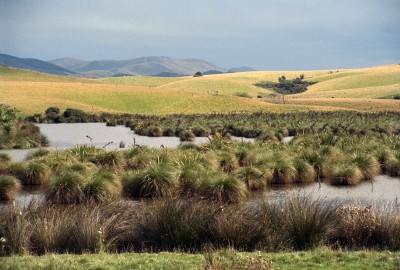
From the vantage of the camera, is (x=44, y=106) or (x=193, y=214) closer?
(x=193, y=214)

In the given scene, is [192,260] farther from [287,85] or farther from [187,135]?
[287,85]

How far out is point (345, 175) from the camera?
22.4 metres

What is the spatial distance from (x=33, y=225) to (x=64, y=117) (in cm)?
6108

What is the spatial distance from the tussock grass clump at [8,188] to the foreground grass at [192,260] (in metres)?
8.99

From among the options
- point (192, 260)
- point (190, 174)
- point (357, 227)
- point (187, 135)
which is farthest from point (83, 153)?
point (187, 135)

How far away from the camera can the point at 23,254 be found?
35.4 ft

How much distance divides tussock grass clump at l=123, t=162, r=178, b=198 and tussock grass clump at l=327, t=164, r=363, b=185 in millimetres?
6875

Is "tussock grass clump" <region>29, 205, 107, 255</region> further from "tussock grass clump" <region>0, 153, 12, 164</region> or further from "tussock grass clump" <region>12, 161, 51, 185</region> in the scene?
"tussock grass clump" <region>0, 153, 12, 164</region>

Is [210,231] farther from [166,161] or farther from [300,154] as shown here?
[300,154]

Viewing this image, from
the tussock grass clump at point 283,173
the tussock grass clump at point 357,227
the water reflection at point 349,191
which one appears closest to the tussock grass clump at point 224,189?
the water reflection at point 349,191

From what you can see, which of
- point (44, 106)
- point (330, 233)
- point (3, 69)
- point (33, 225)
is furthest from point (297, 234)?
point (3, 69)

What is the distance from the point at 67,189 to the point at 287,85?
516ft

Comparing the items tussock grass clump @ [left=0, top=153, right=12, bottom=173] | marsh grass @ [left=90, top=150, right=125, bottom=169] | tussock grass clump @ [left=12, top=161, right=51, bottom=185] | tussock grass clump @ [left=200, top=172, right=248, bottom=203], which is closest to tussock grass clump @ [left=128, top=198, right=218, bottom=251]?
tussock grass clump @ [left=200, top=172, right=248, bottom=203]

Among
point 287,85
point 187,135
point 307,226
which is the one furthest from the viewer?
point 287,85
